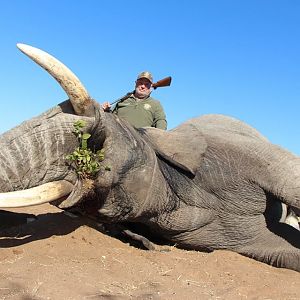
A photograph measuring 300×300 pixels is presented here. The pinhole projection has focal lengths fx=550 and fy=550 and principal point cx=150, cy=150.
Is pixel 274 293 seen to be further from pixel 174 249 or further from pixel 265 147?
pixel 265 147

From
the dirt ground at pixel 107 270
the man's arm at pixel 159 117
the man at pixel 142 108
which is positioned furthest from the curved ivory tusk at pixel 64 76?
the man's arm at pixel 159 117

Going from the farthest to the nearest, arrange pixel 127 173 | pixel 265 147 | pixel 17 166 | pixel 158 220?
1. pixel 265 147
2. pixel 158 220
3. pixel 127 173
4. pixel 17 166

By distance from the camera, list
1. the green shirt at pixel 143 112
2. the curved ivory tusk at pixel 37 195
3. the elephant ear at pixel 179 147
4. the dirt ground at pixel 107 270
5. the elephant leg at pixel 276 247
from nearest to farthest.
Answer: the dirt ground at pixel 107 270 < the curved ivory tusk at pixel 37 195 < the elephant ear at pixel 179 147 < the elephant leg at pixel 276 247 < the green shirt at pixel 143 112

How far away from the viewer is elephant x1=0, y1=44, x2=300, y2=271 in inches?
190

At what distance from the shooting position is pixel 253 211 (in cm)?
629

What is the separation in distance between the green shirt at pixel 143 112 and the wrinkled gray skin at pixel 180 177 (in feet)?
4.94

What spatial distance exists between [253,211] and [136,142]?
1765 millimetres

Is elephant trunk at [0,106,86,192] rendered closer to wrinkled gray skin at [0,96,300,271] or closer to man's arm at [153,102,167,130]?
wrinkled gray skin at [0,96,300,271]

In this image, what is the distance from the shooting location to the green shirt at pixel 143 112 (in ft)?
27.1

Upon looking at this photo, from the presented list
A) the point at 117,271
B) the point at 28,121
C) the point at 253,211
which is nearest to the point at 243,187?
the point at 253,211

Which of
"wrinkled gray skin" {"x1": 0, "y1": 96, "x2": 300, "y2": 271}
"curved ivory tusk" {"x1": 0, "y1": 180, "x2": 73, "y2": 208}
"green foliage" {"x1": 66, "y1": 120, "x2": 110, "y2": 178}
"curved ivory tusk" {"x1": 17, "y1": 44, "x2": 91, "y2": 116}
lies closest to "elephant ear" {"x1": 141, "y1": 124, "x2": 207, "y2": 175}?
"wrinkled gray skin" {"x1": 0, "y1": 96, "x2": 300, "y2": 271}

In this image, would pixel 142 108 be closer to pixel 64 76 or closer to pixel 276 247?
pixel 276 247

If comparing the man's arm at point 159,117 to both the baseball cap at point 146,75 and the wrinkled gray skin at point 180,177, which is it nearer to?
the baseball cap at point 146,75

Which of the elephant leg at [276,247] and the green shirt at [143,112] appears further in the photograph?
the green shirt at [143,112]
